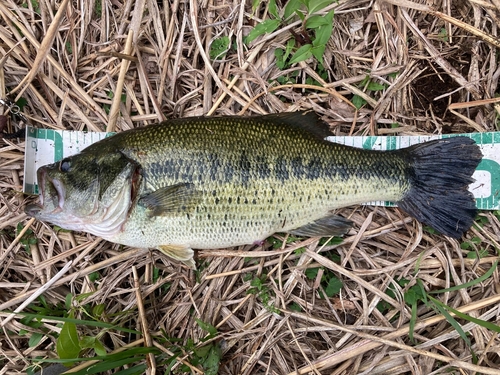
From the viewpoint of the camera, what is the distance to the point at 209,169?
2867mm

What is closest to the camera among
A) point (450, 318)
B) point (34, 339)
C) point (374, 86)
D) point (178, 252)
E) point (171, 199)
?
point (171, 199)

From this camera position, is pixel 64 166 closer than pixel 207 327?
Yes

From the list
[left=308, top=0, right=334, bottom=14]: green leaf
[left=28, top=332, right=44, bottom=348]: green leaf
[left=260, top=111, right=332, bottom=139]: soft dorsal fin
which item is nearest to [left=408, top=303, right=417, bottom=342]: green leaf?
[left=260, top=111, right=332, bottom=139]: soft dorsal fin

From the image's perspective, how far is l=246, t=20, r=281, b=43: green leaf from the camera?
3221 millimetres

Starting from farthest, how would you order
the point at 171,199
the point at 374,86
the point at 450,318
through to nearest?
the point at 374,86, the point at 450,318, the point at 171,199

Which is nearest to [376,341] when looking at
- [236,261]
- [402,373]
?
[402,373]

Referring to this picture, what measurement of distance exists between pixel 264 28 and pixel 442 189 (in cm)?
203

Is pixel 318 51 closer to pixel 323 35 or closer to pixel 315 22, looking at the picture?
pixel 323 35

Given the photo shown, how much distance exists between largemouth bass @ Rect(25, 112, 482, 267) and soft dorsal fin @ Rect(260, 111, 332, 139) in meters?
0.02

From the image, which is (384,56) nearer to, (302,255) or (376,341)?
(302,255)

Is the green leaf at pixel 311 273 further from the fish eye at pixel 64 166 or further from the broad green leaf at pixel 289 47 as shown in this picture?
the fish eye at pixel 64 166

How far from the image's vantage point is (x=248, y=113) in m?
3.42

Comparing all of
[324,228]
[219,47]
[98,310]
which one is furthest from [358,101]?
[98,310]

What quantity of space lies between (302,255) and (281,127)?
1.14 metres
